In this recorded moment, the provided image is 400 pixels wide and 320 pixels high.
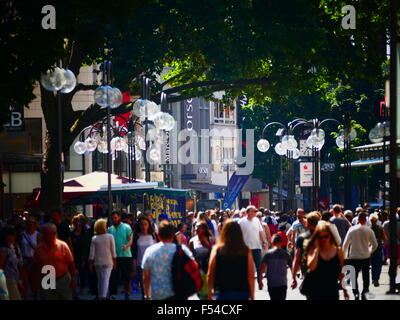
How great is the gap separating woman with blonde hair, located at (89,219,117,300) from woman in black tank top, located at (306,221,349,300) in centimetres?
664

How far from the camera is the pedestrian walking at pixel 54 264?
15367 mm

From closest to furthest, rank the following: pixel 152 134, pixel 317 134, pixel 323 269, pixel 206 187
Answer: pixel 323 269, pixel 152 134, pixel 317 134, pixel 206 187

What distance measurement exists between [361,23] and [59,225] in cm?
1567

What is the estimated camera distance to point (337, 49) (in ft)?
115

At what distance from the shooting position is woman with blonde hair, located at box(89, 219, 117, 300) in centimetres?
1950

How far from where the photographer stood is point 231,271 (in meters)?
12.2

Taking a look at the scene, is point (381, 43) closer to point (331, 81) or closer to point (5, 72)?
point (331, 81)

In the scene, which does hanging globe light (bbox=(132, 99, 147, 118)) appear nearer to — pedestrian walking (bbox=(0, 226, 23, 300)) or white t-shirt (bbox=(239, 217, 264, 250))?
white t-shirt (bbox=(239, 217, 264, 250))

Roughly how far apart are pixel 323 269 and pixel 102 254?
707 centimetres

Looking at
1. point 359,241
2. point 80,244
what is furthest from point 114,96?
point 359,241

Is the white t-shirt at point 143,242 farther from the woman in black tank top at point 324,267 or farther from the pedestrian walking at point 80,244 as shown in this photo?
the woman in black tank top at point 324,267

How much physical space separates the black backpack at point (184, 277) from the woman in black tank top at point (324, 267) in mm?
1488

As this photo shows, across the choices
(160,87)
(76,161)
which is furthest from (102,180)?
(76,161)

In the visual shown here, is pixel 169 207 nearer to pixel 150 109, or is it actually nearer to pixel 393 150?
pixel 150 109
